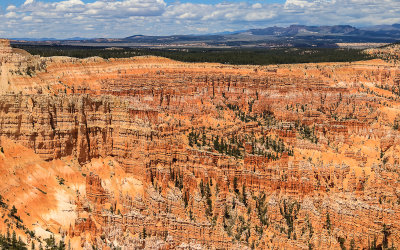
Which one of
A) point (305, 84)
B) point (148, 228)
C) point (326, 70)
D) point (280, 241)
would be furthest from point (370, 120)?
point (148, 228)

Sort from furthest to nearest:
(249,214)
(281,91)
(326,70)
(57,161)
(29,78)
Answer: (326,70) → (281,91) → (29,78) → (57,161) → (249,214)

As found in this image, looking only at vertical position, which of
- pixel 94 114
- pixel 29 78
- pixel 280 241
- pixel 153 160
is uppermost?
pixel 29 78

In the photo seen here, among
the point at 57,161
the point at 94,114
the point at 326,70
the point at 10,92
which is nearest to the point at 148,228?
the point at 57,161

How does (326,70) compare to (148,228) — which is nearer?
(148,228)

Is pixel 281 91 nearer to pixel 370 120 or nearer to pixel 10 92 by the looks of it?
pixel 370 120

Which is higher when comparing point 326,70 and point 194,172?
point 326,70

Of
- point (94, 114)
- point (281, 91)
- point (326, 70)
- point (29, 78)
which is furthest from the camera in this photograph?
point (326, 70)
